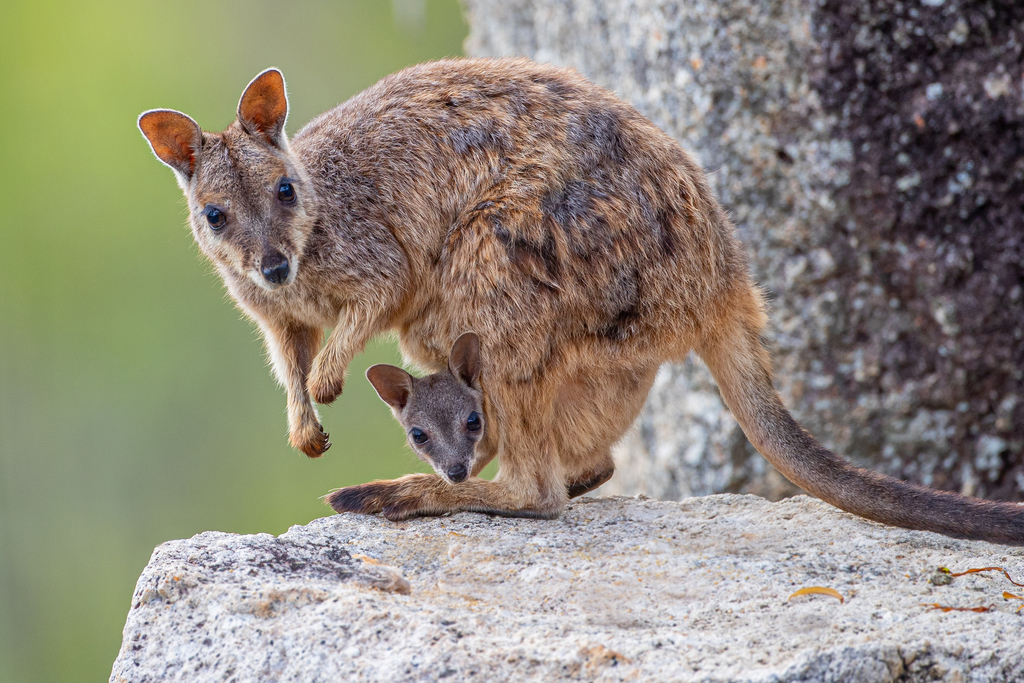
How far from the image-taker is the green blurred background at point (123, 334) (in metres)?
9.32

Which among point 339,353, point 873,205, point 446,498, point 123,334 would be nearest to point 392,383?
point 339,353

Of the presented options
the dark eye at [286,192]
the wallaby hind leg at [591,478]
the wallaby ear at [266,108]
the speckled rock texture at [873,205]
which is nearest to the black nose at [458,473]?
the wallaby hind leg at [591,478]

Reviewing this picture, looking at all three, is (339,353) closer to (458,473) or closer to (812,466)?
(458,473)

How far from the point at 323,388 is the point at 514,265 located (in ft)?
2.52

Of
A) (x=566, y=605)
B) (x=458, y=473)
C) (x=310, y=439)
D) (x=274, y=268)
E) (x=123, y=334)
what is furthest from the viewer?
(x=123, y=334)

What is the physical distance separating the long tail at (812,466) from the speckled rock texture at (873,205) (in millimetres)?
668

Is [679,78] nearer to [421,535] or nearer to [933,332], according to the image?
[933,332]

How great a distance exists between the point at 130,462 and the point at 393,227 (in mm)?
6984

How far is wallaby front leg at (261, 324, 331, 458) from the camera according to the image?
3.57m

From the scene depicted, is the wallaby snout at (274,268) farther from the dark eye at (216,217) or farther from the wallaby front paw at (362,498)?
the wallaby front paw at (362,498)

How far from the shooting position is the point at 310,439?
355cm

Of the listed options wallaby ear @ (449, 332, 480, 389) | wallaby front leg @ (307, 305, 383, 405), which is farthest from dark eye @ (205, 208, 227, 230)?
wallaby ear @ (449, 332, 480, 389)

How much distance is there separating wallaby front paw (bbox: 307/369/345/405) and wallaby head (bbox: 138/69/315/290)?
38 cm

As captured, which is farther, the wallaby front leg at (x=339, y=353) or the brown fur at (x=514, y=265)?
the wallaby front leg at (x=339, y=353)
